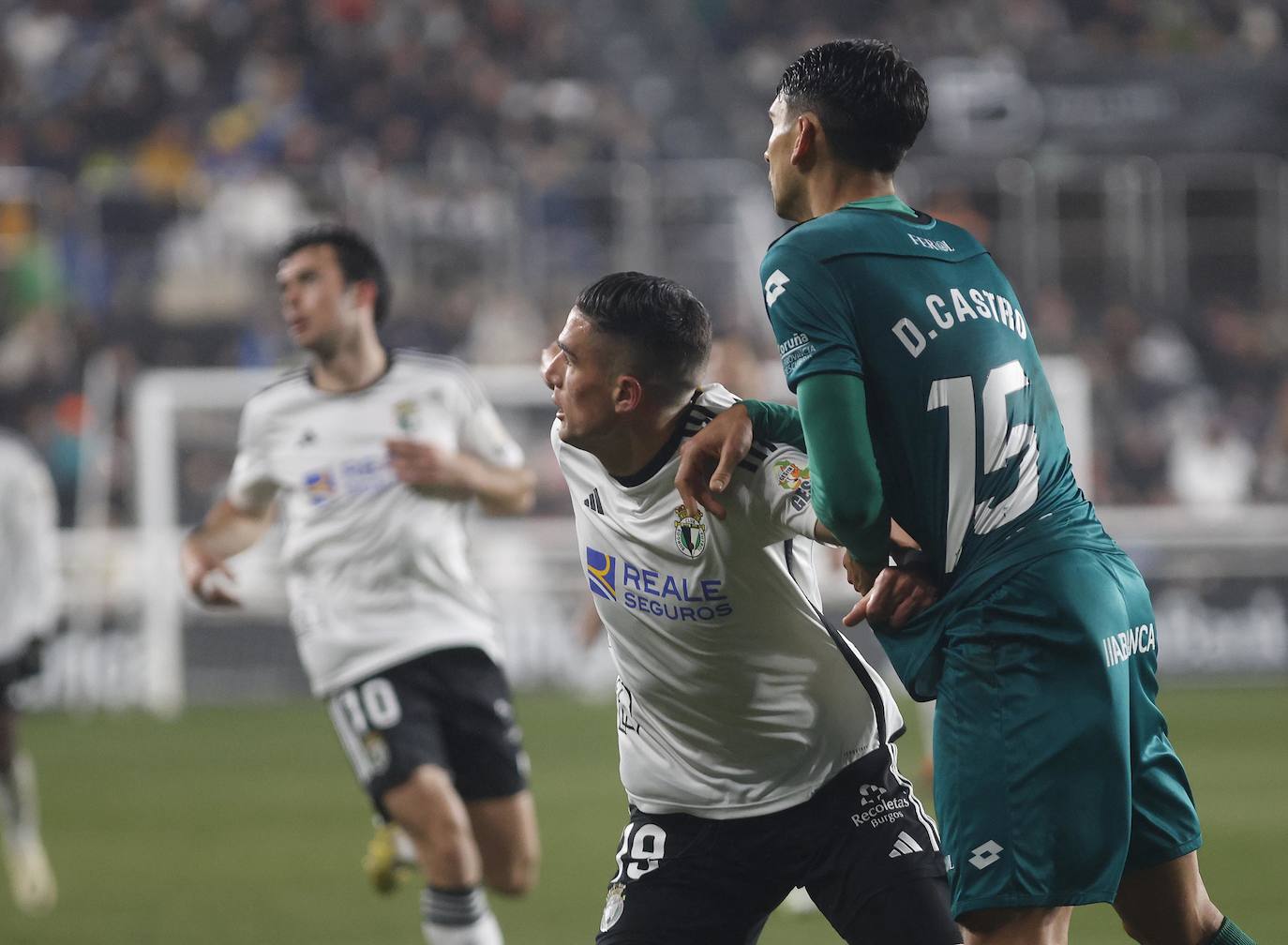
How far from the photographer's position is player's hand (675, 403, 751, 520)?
3.57 m

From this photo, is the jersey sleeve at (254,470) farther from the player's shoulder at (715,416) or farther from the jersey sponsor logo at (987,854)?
the jersey sponsor logo at (987,854)

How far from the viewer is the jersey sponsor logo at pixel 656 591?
3771mm

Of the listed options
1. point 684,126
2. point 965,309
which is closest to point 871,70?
point 965,309

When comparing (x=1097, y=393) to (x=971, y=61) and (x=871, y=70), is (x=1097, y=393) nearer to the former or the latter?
(x=971, y=61)

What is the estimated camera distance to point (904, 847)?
3.76 m

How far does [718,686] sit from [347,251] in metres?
3.16

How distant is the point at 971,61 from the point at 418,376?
15627 mm

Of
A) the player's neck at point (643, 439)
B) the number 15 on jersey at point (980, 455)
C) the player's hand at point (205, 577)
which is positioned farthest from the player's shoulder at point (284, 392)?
the number 15 on jersey at point (980, 455)

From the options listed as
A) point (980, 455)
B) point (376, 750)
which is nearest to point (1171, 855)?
point (980, 455)

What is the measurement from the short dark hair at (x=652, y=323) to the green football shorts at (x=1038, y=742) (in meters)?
0.77

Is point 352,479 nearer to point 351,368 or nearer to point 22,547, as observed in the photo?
point 351,368

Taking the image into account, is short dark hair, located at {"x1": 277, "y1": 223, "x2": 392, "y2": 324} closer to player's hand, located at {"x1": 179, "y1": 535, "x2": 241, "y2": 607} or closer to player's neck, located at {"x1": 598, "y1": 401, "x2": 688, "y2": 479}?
player's hand, located at {"x1": 179, "y1": 535, "x2": 241, "y2": 607}

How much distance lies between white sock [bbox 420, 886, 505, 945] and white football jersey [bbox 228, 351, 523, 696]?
839 millimetres

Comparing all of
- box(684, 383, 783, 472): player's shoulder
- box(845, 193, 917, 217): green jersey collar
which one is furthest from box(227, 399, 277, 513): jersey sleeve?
box(845, 193, 917, 217): green jersey collar
